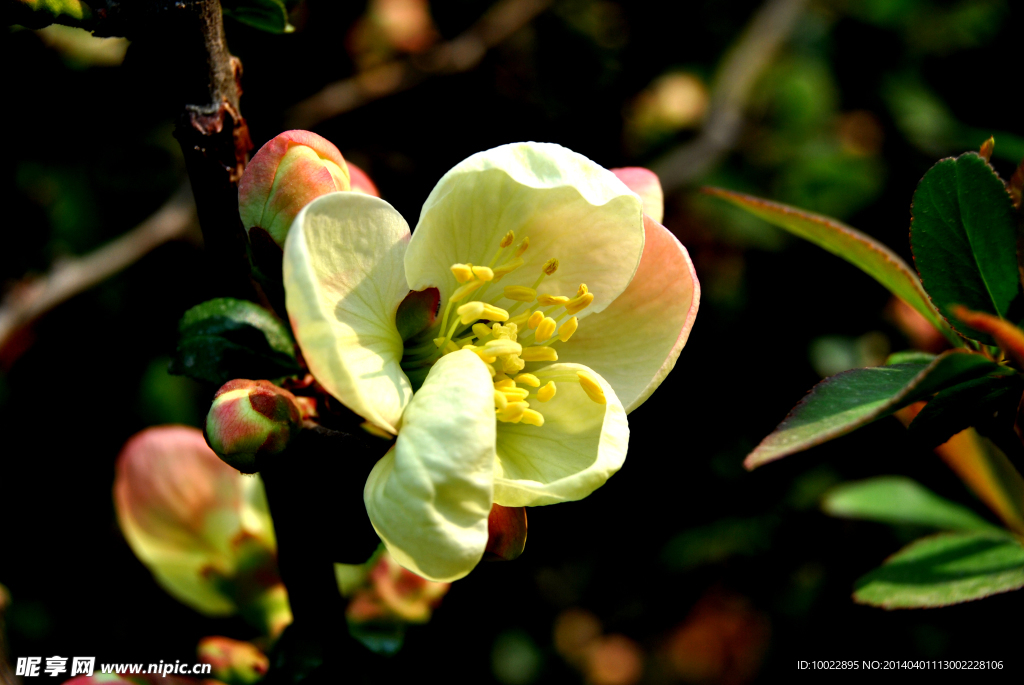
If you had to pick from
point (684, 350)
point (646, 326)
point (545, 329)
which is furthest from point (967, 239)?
point (684, 350)

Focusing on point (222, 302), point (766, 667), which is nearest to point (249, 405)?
point (222, 302)

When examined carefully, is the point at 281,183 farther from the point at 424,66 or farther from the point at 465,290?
the point at 424,66

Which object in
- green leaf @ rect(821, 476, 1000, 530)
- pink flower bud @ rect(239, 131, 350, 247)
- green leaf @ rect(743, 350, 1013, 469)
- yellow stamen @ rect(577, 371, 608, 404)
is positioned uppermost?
pink flower bud @ rect(239, 131, 350, 247)

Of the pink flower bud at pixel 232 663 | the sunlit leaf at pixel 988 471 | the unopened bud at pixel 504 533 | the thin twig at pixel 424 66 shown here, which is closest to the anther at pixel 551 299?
the unopened bud at pixel 504 533

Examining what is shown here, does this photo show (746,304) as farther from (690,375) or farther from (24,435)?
(24,435)

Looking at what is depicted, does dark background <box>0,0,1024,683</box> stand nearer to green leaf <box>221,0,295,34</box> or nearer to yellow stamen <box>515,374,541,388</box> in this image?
green leaf <box>221,0,295,34</box>

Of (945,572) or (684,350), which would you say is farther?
(684,350)

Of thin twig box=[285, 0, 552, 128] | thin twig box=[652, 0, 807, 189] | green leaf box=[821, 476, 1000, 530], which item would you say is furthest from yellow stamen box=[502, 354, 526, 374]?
thin twig box=[652, 0, 807, 189]
